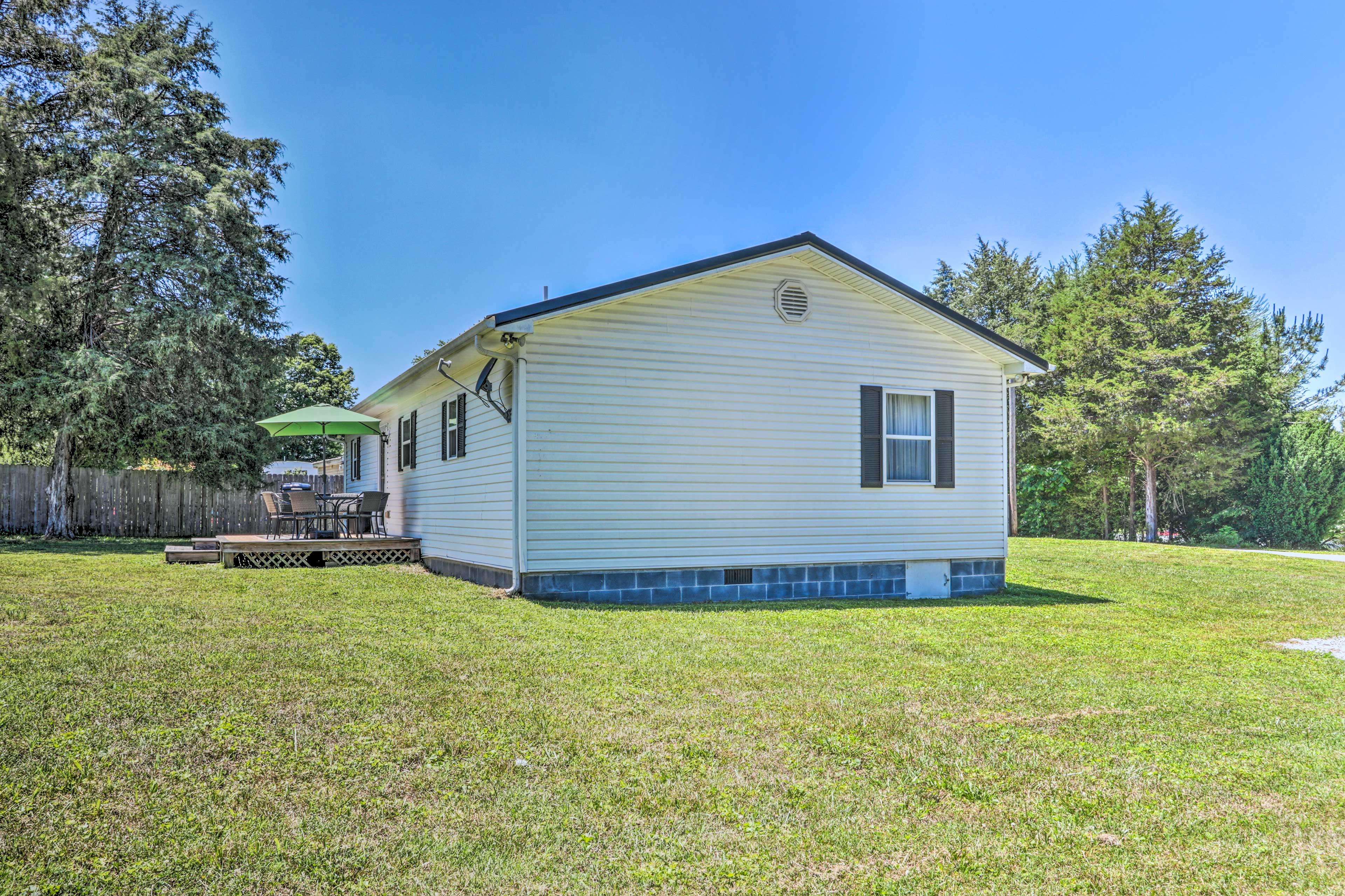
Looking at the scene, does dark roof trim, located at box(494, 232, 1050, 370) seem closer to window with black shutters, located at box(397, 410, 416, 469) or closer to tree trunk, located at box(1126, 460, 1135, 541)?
window with black shutters, located at box(397, 410, 416, 469)

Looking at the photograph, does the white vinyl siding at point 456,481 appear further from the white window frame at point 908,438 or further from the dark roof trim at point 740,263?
the white window frame at point 908,438

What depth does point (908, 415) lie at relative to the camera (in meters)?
11.0

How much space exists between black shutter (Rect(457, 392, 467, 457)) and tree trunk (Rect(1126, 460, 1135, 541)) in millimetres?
24790

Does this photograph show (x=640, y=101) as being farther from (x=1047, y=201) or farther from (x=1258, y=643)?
(x=1047, y=201)

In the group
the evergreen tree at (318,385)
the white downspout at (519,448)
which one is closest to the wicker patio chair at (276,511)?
the white downspout at (519,448)

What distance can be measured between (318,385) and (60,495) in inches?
632

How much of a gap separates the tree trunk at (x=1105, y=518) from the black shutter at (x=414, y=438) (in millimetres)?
24258

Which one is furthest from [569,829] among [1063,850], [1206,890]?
[1206,890]

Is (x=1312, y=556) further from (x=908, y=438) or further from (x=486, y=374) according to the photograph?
(x=486, y=374)

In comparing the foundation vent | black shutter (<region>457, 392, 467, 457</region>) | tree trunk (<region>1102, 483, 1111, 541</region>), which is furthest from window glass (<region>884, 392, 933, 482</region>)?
tree trunk (<region>1102, 483, 1111, 541</region>)

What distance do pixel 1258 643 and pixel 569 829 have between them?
727 centimetres

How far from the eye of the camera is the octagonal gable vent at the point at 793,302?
403 inches

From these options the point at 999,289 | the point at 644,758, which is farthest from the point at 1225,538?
the point at 644,758

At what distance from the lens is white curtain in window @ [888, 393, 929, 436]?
10.9 metres
